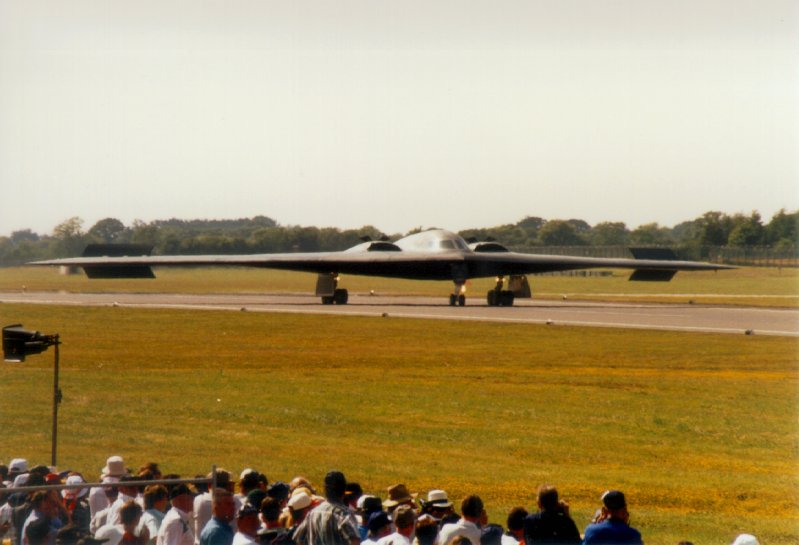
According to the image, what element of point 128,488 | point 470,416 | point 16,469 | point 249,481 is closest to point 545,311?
point 470,416

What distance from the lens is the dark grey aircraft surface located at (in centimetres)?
4706

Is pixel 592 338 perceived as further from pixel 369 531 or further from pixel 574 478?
pixel 369 531

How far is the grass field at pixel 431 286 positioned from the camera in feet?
206

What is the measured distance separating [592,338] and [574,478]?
17649 mm

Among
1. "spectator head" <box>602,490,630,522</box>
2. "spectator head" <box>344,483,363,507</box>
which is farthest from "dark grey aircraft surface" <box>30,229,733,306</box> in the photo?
"spectator head" <box>602,490,630,522</box>

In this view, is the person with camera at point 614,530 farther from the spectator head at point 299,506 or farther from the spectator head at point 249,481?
the spectator head at point 249,481

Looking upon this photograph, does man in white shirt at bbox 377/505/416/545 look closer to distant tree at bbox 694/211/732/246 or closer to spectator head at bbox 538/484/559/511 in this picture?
spectator head at bbox 538/484/559/511

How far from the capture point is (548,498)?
786 centimetres

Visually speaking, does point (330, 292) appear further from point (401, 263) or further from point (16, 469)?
point (16, 469)

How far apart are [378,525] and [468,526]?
709 millimetres

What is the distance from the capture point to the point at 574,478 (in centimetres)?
1451

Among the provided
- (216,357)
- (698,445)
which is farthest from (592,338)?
(698,445)

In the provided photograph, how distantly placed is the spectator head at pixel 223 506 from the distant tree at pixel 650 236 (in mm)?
113530

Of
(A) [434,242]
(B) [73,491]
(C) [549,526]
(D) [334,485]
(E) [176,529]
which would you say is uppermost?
(A) [434,242]
